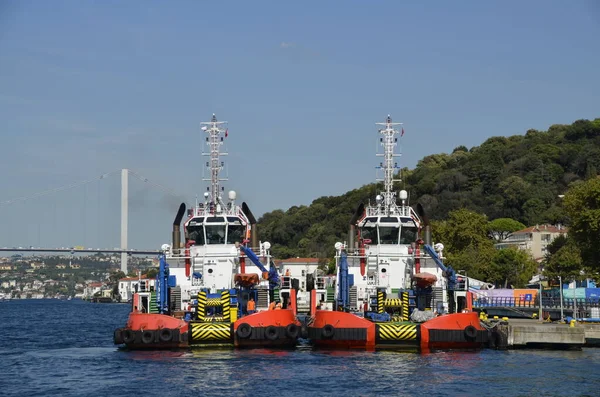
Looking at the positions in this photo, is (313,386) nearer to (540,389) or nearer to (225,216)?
(540,389)

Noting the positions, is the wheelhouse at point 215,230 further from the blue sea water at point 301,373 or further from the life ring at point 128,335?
the life ring at point 128,335

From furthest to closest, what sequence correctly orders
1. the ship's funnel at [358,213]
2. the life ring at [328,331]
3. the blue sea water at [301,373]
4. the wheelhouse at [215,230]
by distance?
the ship's funnel at [358,213] < the wheelhouse at [215,230] < the life ring at [328,331] < the blue sea water at [301,373]

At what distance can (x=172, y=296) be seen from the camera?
1972 inches

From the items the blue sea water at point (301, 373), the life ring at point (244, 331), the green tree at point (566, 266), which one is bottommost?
the blue sea water at point (301, 373)

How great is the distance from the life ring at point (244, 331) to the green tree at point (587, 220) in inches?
1365

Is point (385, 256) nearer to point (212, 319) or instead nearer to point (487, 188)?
point (212, 319)

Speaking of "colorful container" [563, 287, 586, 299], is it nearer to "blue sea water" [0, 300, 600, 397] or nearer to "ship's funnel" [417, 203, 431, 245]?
"ship's funnel" [417, 203, 431, 245]

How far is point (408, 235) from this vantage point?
172 ft

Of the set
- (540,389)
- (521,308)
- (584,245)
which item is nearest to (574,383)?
(540,389)

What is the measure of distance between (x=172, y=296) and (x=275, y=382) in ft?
46.5

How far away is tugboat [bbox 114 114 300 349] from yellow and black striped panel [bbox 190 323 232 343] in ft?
0.04

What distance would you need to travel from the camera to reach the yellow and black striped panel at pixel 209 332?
4512 centimetres

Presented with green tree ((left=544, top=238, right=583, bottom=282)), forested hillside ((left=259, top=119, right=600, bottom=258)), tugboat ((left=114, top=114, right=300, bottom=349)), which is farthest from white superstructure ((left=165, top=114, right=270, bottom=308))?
forested hillside ((left=259, top=119, right=600, bottom=258))

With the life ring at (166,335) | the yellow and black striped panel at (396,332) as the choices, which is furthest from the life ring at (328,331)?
the life ring at (166,335)
